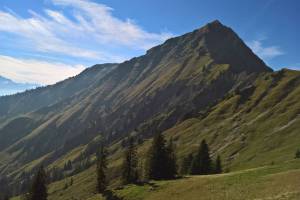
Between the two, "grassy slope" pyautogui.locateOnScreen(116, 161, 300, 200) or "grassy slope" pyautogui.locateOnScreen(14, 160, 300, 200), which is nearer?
"grassy slope" pyautogui.locateOnScreen(14, 160, 300, 200)

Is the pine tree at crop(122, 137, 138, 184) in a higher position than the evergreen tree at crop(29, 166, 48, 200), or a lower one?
higher

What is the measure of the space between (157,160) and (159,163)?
79 cm

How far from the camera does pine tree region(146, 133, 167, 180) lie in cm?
8244

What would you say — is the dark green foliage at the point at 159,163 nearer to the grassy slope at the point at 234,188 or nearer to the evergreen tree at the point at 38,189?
the grassy slope at the point at 234,188

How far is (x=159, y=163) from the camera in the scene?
82.8 meters

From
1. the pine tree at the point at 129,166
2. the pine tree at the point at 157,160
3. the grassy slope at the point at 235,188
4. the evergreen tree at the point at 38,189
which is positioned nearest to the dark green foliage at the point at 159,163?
the pine tree at the point at 157,160

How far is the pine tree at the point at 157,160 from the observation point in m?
82.4

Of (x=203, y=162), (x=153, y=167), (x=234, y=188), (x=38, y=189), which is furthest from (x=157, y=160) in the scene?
(x=234, y=188)

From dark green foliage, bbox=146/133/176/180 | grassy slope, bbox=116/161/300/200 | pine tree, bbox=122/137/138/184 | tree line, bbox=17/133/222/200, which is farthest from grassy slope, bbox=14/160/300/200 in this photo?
pine tree, bbox=122/137/138/184

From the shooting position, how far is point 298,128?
141 m

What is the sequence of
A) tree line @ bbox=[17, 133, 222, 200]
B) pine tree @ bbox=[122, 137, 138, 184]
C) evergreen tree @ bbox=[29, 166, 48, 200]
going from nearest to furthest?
evergreen tree @ bbox=[29, 166, 48, 200]
tree line @ bbox=[17, 133, 222, 200]
pine tree @ bbox=[122, 137, 138, 184]

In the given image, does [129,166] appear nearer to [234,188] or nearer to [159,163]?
[159,163]

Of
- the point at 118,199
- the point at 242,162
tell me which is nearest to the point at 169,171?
the point at 118,199

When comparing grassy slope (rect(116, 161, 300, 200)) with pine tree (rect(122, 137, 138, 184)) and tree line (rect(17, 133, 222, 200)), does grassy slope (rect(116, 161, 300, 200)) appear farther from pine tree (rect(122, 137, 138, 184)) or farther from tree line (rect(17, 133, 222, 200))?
pine tree (rect(122, 137, 138, 184))
